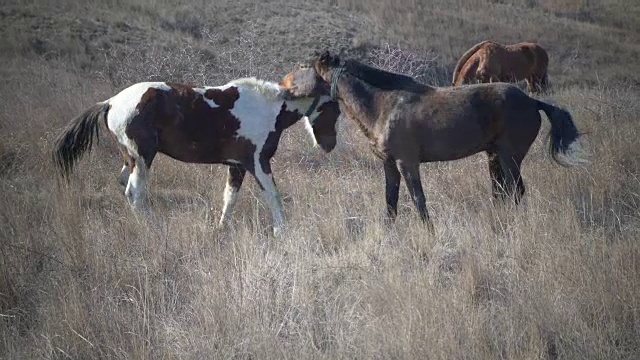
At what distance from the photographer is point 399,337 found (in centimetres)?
349

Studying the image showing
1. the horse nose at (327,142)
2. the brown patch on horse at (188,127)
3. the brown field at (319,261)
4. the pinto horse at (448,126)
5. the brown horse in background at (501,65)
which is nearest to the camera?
the brown field at (319,261)

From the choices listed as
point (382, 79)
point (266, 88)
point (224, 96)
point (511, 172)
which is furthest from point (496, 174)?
point (224, 96)

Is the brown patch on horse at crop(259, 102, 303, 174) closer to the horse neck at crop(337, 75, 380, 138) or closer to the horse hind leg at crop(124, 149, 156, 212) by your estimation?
the horse neck at crop(337, 75, 380, 138)

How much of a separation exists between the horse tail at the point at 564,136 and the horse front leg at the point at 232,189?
9.84 ft

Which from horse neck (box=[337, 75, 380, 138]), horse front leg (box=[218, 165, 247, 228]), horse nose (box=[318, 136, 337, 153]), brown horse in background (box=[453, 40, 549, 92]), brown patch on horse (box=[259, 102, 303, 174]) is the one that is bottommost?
brown horse in background (box=[453, 40, 549, 92])

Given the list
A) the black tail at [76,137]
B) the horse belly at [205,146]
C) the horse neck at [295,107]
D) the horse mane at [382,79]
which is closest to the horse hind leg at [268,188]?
the horse belly at [205,146]

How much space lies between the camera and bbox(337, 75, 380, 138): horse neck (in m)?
5.95

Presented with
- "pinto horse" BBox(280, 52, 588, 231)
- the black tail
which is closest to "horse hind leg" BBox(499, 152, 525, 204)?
"pinto horse" BBox(280, 52, 588, 231)

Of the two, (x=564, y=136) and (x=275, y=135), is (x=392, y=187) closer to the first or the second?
(x=275, y=135)

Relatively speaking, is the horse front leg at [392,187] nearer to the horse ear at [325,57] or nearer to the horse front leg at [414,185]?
the horse front leg at [414,185]

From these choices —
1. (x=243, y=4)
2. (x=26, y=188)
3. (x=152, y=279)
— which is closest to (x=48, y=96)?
(x=26, y=188)

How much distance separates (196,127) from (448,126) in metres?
2.38

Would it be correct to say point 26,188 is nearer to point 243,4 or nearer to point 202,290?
point 202,290

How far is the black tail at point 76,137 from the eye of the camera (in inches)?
239
